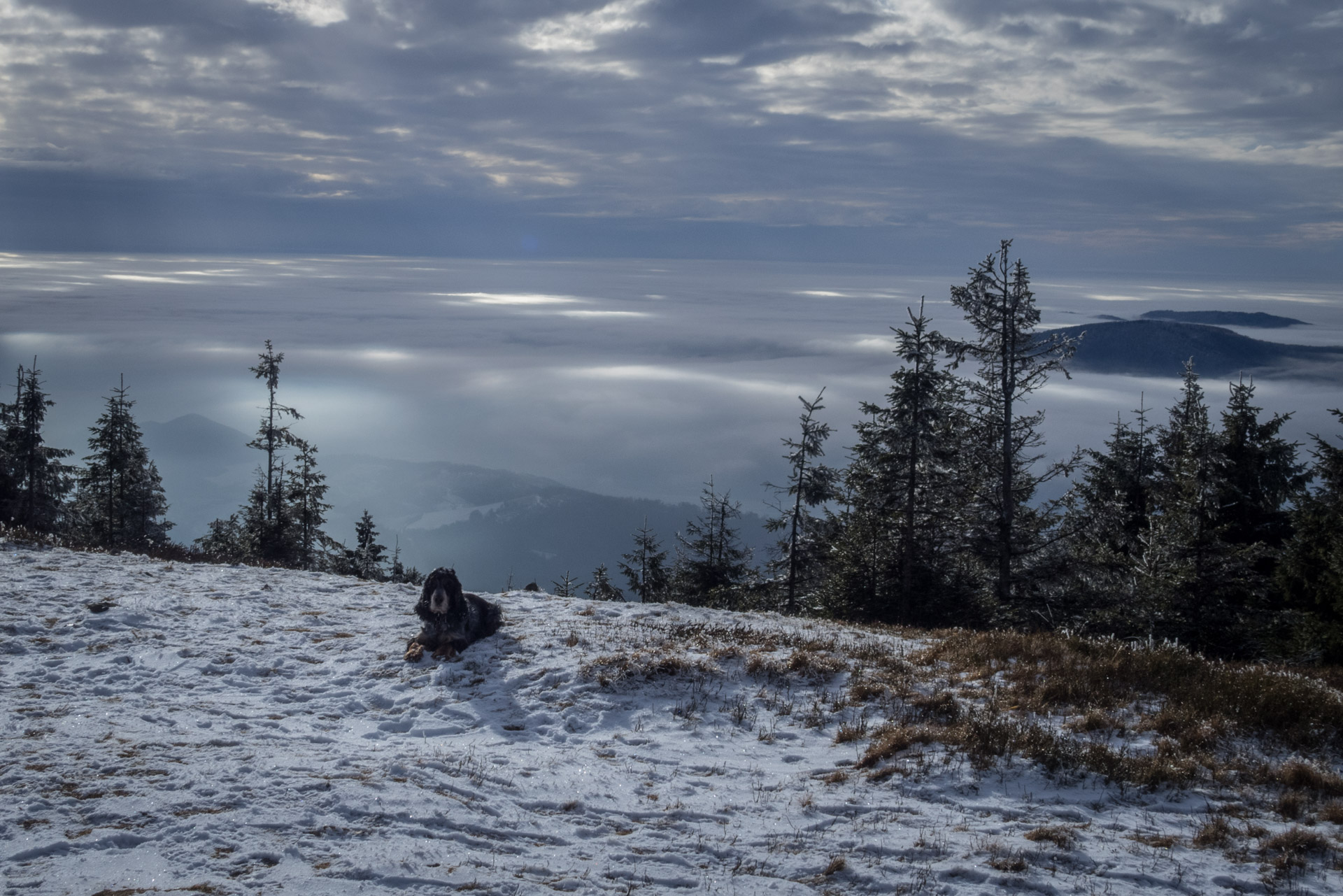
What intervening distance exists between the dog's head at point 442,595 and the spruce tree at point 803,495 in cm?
2014

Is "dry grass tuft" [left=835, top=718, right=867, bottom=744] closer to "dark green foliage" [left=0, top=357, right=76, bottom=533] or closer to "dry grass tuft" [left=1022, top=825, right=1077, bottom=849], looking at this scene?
"dry grass tuft" [left=1022, top=825, right=1077, bottom=849]

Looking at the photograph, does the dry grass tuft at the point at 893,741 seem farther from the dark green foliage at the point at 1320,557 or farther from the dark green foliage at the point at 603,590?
the dark green foliage at the point at 603,590

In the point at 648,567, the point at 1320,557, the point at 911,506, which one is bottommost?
the point at 648,567

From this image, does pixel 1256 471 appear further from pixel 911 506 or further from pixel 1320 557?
pixel 911 506

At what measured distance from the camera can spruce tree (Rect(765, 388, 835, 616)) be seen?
3116 cm

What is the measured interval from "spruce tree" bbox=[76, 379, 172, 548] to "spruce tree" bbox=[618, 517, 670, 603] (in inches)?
953

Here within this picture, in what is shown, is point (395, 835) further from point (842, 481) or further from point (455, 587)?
point (842, 481)

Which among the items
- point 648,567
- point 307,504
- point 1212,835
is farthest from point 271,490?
point 1212,835

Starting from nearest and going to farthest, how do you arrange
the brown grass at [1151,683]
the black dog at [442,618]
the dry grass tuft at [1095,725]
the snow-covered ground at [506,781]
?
the snow-covered ground at [506,781], the brown grass at [1151,683], the dry grass tuft at [1095,725], the black dog at [442,618]

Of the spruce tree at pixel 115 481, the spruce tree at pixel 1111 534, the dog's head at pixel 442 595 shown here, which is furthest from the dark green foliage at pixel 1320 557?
the spruce tree at pixel 115 481

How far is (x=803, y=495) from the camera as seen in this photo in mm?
31125

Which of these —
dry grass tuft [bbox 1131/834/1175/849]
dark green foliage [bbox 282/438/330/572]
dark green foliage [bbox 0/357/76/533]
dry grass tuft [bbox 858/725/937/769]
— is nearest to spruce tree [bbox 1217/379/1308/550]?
dry grass tuft [bbox 858/725/937/769]

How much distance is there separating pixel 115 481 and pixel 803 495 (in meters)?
40.3

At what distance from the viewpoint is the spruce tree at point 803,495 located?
31.2 meters
